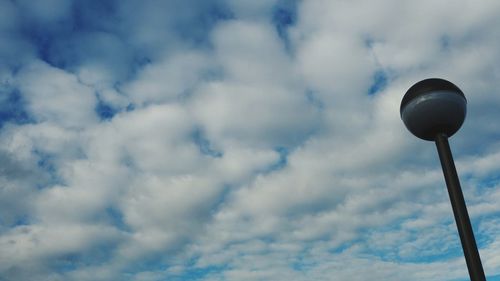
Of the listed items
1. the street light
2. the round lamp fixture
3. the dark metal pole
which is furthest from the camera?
the round lamp fixture

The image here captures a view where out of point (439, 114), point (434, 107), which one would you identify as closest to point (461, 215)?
point (439, 114)

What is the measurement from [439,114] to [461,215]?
1.74 metres

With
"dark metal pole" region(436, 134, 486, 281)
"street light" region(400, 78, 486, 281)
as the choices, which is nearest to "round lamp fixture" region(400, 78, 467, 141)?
"street light" region(400, 78, 486, 281)

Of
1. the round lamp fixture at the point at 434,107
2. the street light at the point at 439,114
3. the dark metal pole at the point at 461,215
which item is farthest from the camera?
the round lamp fixture at the point at 434,107

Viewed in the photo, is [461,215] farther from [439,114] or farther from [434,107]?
[434,107]

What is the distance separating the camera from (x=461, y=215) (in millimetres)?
7039

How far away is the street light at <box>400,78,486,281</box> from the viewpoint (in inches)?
295

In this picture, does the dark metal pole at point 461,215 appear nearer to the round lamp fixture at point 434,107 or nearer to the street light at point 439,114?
the street light at point 439,114

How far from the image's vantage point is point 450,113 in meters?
7.76

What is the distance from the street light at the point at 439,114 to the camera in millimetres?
7500

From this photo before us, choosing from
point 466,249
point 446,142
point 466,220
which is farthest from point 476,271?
point 446,142

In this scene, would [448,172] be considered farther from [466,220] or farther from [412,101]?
[412,101]

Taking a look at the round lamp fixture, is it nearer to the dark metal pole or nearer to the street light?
the street light

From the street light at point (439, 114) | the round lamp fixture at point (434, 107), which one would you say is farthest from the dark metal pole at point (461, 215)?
the round lamp fixture at point (434, 107)
